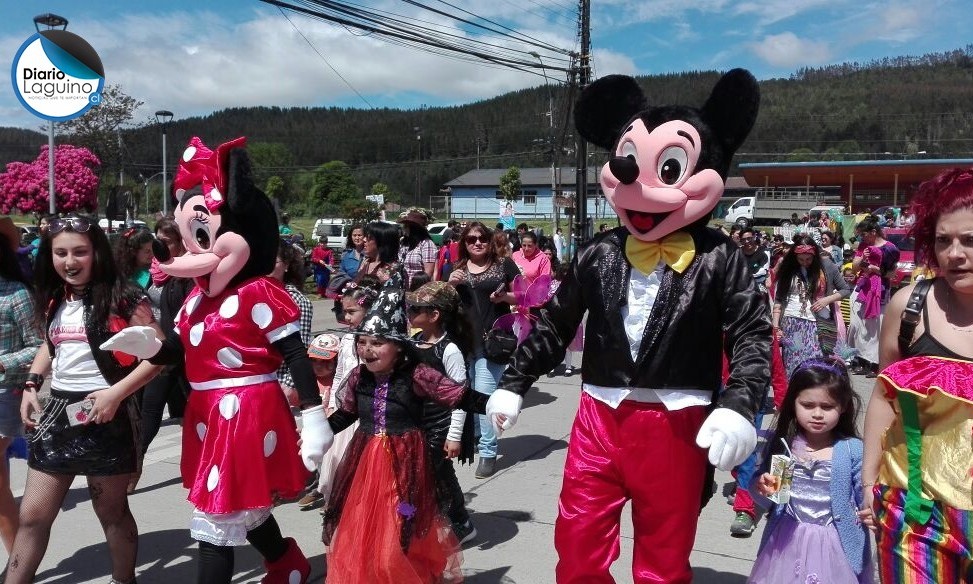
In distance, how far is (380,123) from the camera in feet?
404

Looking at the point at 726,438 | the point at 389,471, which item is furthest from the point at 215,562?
the point at 726,438

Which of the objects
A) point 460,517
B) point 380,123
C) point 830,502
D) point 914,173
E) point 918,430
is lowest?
point 460,517

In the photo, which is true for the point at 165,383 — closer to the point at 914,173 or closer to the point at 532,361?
the point at 532,361

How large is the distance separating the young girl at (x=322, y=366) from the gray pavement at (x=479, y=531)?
105mm

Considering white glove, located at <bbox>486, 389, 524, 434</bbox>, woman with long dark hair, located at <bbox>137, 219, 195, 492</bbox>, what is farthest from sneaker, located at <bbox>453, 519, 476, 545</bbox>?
woman with long dark hair, located at <bbox>137, 219, 195, 492</bbox>

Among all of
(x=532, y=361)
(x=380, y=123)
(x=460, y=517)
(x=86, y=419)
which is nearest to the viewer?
(x=532, y=361)

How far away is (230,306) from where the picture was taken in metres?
3.21

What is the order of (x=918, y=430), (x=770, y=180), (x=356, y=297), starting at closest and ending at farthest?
(x=918, y=430) < (x=356, y=297) < (x=770, y=180)

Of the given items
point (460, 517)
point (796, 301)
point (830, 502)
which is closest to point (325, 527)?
point (460, 517)

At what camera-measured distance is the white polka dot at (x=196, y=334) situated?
3.22m

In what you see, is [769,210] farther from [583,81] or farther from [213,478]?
[213,478]

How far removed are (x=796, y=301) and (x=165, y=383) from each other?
187 inches

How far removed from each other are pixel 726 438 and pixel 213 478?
1912mm

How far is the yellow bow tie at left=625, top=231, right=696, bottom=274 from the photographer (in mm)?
Answer: 2816
